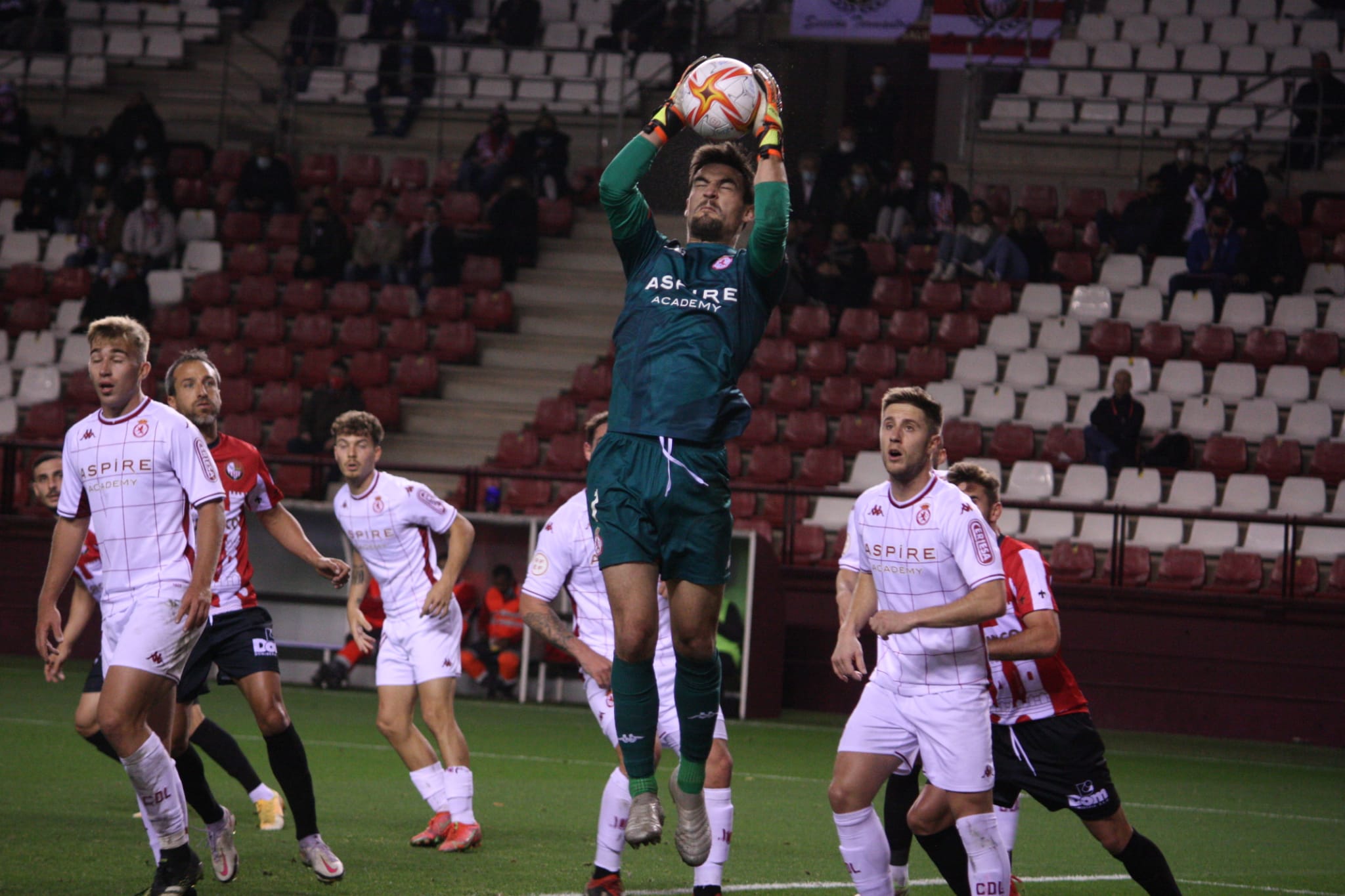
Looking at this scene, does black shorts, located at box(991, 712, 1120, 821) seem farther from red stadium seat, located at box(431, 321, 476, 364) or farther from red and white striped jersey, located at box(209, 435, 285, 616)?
red stadium seat, located at box(431, 321, 476, 364)

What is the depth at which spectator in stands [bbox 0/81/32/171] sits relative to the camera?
2319 cm

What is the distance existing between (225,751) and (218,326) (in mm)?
12639

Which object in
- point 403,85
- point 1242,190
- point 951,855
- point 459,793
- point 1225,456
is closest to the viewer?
point 951,855

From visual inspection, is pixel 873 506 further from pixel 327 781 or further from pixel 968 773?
pixel 327 781

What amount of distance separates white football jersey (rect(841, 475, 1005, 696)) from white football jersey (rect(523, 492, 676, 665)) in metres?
1.62

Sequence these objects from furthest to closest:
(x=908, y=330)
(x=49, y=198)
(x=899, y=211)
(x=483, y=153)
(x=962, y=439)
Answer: (x=49, y=198)
(x=483, y=153)
(x=899, y=211)
(x=908, y=330)
(x=962, y=439)

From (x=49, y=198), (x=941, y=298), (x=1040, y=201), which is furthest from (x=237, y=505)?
(x=49, y=198)

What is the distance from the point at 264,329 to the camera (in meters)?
20.3

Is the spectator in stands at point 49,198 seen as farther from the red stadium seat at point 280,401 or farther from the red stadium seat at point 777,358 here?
the red stadium seat at point 777,358

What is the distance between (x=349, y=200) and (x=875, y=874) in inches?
685

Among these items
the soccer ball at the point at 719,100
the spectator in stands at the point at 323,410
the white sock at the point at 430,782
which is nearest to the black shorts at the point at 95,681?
the white sock at the point at 430,782

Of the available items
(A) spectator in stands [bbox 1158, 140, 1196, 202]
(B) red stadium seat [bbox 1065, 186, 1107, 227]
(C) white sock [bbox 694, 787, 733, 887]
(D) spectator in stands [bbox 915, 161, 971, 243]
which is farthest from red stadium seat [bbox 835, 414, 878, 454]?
(C) white sock [bbox 694, 787, 733, 887]

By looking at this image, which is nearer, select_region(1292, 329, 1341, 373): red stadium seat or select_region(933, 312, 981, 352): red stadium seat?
select_region(1292, 329, 1341, 373): red stadium seat

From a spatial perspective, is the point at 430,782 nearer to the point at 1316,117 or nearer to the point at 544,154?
the point at 544,154
